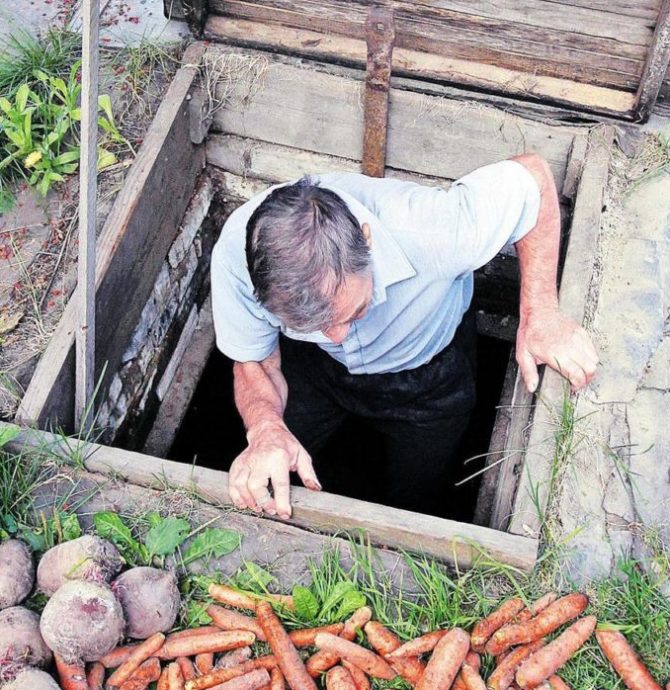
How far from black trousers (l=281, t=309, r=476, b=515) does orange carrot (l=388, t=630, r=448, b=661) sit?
1212mm

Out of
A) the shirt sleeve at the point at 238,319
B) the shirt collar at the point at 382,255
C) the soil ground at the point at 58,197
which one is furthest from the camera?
the soil ground at the point at 58,197

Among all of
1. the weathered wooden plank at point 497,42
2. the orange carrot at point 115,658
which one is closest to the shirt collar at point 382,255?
the weathered wooden plank at point 497,42

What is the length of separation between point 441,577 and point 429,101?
2080 millimetres

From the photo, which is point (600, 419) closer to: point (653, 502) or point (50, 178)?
point (653, 502)

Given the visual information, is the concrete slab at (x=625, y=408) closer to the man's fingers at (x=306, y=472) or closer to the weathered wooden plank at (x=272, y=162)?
the man's fingers at (x=306, y=472)

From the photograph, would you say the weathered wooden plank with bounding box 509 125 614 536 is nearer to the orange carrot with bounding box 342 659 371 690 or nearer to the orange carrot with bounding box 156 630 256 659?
the orange carrot with bounding box 342 659 371 690

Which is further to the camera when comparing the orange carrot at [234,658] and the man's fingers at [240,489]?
the man's fingers at [240,489]

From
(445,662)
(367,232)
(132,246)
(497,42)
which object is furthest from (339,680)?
(497,42)

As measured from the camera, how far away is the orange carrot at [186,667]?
2.34 meters

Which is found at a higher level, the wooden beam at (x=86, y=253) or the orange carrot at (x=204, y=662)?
the wooden beam at (x=86, y=253)

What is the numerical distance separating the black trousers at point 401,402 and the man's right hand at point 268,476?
0.75 metres

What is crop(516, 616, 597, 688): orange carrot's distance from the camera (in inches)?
87.6

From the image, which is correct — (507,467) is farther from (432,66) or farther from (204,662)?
(432,66)

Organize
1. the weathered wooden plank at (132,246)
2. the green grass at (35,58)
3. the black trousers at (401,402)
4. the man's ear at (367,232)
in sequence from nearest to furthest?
the man's ear at (367,232) → the weathered wooden plank at (132,246) → the black trousers at (401,402) → the green grass at (35,58)
